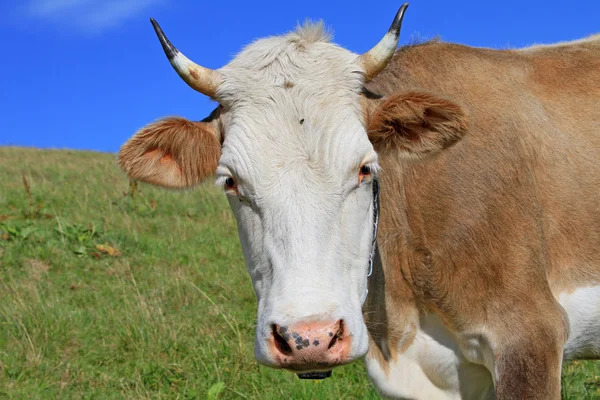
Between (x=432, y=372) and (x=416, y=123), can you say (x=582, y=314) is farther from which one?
(x=416, y=123)

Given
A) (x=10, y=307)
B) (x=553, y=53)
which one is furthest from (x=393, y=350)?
(x=10, y=307)

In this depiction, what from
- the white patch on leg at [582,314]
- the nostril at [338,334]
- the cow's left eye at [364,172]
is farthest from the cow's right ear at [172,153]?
the white patch on leg at [582,314]

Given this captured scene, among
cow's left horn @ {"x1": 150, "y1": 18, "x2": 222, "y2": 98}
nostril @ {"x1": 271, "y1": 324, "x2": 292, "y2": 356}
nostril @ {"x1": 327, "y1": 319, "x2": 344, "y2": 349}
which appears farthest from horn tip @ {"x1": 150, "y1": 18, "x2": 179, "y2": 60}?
nostril @ {"x1": 327, "y1": 319, "x2": 344, "y2": 349}

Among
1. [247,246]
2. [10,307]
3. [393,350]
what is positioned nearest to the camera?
[247,246]

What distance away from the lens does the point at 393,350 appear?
4688mm

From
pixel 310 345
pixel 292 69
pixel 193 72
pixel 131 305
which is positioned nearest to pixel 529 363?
pixel 310 345

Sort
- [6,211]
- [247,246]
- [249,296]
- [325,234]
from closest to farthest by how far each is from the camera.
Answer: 1. [325,234]
2. [247,246]
3. [249,296]
4. [6,211]

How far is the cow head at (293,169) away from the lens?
319 cm

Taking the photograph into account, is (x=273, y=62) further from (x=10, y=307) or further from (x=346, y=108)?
(x=10, y=307)

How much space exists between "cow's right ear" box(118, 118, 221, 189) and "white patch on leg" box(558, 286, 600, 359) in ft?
7.94

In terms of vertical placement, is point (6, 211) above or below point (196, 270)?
above

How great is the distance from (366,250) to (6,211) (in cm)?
953

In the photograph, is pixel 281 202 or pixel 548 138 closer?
pixel 281 202

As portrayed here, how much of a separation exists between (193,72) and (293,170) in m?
0.96
